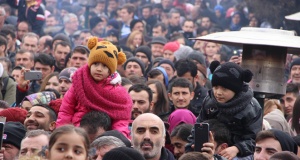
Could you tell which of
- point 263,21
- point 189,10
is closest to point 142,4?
point 189,10

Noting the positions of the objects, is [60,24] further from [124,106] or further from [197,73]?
[124,106]

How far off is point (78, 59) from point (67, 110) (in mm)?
4294

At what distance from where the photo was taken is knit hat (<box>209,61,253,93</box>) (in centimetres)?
959

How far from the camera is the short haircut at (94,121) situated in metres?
10.4

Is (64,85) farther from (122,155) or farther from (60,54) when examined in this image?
(122,155)

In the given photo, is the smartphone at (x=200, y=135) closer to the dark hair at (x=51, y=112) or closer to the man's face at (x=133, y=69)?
the dark hair at (x=51, y=112)

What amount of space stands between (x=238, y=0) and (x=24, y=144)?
17.3 m

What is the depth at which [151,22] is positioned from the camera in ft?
83.5

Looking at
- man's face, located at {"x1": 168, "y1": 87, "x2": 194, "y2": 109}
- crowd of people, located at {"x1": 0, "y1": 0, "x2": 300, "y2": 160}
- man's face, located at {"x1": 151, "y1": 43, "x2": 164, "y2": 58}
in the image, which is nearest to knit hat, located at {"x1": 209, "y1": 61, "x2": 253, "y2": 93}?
crowd of people, located at {"x1": 0, "y1": 0, "x2": 300, "y2": 160}

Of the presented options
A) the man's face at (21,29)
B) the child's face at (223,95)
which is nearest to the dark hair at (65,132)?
the child's face at (223,95)

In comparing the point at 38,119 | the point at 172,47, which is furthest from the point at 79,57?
the point at 172,47

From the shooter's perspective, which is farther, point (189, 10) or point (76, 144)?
point (189, 10)

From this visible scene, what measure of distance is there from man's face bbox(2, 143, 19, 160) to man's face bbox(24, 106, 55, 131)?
A: 0.82 meters

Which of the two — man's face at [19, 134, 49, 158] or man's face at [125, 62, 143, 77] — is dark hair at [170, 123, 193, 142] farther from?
man's face at [125, 62, 143, 77]
